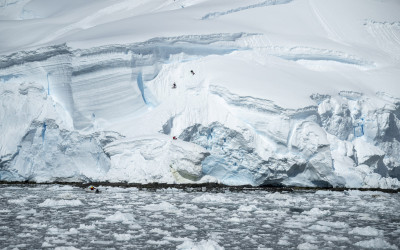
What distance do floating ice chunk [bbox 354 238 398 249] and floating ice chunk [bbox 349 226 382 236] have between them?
663 millimetres

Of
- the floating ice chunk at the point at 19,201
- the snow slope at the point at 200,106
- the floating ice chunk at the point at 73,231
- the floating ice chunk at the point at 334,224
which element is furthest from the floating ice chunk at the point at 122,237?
the snow slope at the point at 200,106

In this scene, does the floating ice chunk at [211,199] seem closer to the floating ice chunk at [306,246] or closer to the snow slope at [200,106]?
→ the snow slope at [200,106]

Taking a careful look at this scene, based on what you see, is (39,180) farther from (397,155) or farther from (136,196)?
(397,155)

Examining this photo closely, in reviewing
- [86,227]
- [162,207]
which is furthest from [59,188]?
[86,227]

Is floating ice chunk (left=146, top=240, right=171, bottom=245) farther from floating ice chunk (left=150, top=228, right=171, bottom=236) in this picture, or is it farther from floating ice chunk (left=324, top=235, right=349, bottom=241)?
floating ice chunk (left=324, top=235, right=349, bottom=241)

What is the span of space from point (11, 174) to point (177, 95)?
22.0ft

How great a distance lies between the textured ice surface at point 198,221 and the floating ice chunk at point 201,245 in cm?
1

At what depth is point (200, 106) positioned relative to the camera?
15.8 m

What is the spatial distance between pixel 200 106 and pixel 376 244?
33.4 ft

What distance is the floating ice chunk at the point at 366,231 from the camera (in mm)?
7008

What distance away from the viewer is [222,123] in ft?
48.8

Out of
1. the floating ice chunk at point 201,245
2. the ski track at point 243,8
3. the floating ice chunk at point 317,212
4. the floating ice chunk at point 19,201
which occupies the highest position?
the ski track at point 243,8

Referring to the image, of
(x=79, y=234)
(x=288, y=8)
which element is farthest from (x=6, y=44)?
(x=79, y=234)

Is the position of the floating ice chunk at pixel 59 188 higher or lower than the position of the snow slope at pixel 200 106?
lower
